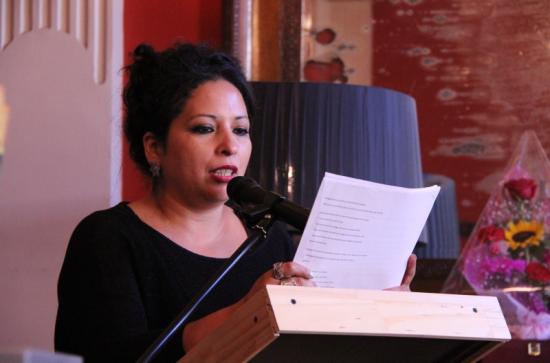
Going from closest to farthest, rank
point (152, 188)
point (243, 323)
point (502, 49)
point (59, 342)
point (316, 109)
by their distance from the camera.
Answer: point (243, 323)
point (59, 342)
point (152, 188)
point (316, 109)
point (502, 49)

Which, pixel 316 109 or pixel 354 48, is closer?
pixel 316 109

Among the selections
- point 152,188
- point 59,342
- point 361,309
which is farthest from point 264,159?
point 361,309

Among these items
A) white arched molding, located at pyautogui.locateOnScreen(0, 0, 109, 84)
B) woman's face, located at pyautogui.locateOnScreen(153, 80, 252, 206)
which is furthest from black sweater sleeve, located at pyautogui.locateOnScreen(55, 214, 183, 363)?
white arched molding, located at pyautogui.locateOnScreen(0, 0, 109, 84)

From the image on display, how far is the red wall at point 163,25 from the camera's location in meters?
2.51

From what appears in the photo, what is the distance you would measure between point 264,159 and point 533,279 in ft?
2.18

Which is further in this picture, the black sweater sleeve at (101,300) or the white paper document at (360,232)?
the black sweater sleeve at (101,300)

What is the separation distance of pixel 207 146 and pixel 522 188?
2.76 ft

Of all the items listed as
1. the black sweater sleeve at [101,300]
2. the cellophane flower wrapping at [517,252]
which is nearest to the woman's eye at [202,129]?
the black sweater sleeve at [101,300]

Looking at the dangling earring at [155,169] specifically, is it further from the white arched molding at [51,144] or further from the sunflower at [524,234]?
the sunflower at [524,234]

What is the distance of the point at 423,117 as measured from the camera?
2527mm

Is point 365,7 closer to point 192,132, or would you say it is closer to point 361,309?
point 192,132

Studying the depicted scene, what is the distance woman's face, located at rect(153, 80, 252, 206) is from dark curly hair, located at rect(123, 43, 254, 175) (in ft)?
0.08

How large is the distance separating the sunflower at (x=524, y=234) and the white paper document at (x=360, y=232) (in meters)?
0.86

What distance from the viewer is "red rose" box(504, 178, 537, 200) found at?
2.23m
